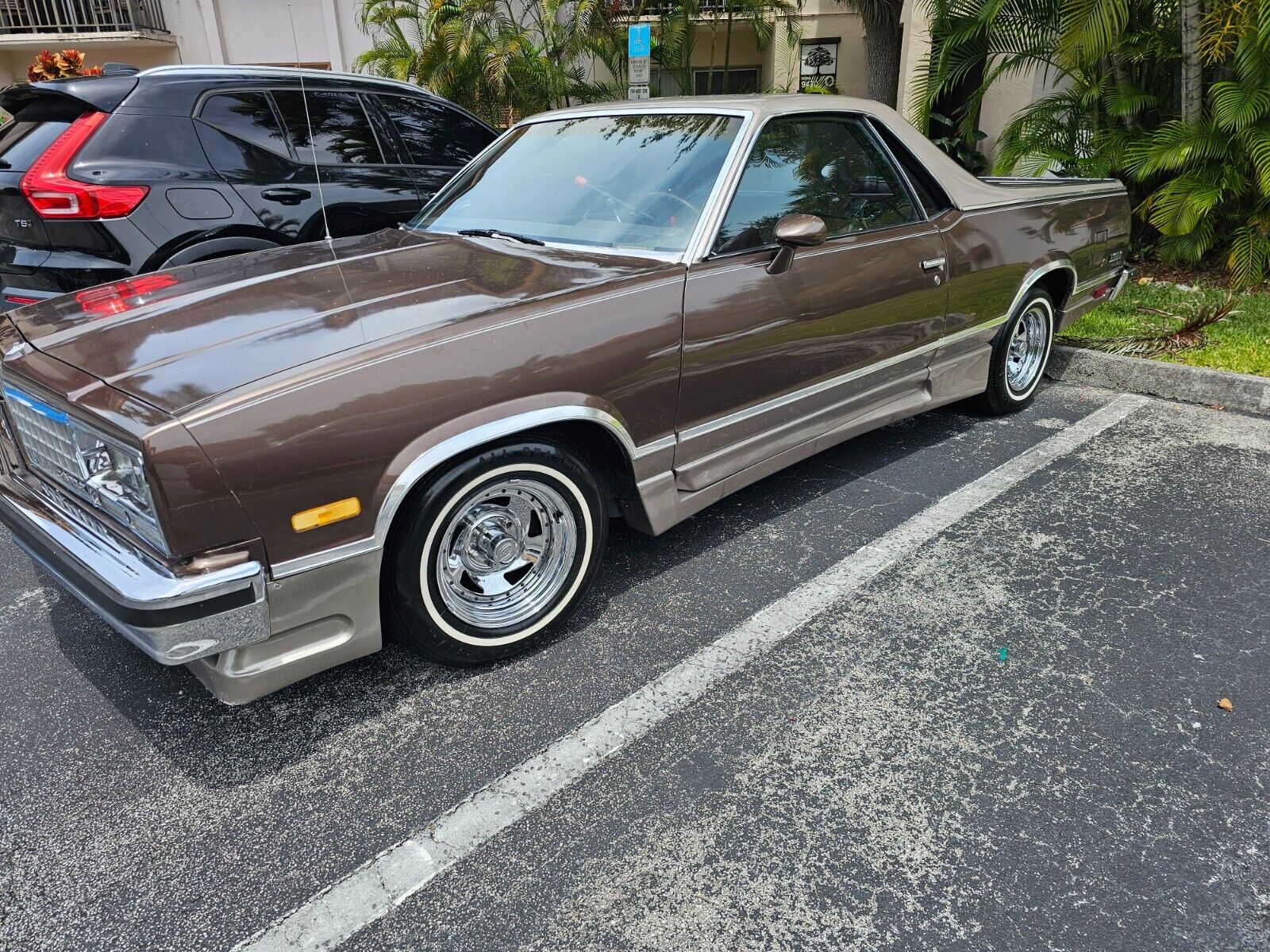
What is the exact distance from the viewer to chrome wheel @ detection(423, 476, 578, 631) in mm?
2619

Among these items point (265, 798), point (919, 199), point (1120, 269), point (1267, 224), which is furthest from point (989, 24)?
point (265, 798)

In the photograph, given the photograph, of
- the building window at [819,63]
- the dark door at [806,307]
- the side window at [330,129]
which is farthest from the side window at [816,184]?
the building window at [819,63]

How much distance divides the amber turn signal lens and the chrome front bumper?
14cm

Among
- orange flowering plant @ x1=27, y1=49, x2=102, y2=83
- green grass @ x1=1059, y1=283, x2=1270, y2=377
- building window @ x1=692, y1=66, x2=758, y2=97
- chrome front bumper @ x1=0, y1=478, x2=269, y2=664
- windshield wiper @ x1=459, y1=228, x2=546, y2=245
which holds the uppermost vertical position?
orange flowering plant @ x1=27, y1=49, x2=102, y2=83

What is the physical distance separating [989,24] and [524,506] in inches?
268

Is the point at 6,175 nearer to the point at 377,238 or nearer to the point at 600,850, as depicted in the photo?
the point at 377,238

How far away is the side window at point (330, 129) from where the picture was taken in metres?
5.11

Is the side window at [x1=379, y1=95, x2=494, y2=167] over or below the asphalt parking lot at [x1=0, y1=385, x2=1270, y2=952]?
over

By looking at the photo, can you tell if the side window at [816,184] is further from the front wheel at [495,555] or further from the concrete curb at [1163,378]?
the concrete curb at [1163,378]

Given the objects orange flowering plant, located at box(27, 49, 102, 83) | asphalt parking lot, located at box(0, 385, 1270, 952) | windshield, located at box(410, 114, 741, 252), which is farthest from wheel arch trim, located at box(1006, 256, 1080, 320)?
orange flowering plant, located at box(27, 49, 102, 83)

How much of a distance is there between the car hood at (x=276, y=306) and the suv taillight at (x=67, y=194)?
1.30 m

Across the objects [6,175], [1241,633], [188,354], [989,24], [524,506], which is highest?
[989,24]

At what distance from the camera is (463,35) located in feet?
40.2

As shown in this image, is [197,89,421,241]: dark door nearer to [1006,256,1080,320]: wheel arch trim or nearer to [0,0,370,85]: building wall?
[1006,256,1080,320]: wheel arch trim
